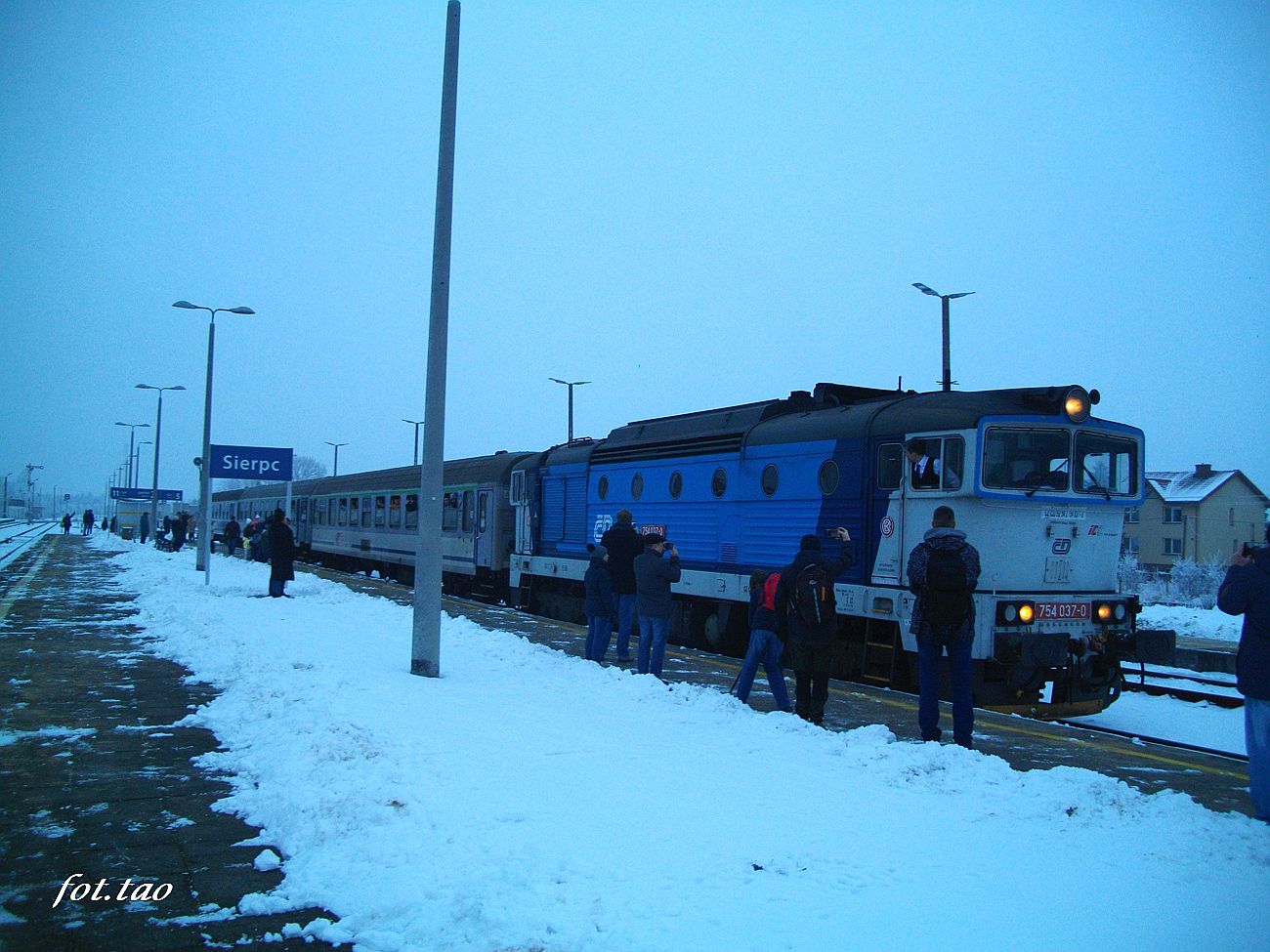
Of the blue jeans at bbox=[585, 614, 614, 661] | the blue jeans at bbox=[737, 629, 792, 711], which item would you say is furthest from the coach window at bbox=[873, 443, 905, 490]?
the blue jeans at bbox=[585, 614, 614, 661]

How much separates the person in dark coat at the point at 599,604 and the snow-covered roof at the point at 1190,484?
48.7 m

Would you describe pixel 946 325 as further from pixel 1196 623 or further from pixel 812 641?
pixel 812 641

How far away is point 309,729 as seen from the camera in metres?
7.36

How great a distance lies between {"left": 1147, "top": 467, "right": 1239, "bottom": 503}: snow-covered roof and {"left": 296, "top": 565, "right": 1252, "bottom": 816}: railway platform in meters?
48.5

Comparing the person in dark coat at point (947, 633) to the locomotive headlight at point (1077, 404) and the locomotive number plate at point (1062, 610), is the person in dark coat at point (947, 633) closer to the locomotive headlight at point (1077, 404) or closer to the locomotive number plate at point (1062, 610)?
the locomotive number plate at point (1062, 610)

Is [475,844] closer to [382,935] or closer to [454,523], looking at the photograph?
[382,935]

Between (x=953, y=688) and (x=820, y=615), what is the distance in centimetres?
130

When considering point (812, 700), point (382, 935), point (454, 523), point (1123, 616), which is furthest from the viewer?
point (454, 523)

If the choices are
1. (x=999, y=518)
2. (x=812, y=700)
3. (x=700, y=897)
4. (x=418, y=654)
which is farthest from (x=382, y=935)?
(x=999, y=518)

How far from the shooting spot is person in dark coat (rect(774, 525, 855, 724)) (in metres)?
8.75

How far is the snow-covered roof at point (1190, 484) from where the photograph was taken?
52.3 metres

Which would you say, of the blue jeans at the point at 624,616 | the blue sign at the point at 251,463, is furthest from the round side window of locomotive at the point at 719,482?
the blue sign at the point at 251,463

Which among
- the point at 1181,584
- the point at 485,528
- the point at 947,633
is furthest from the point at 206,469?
the point at 1181,584

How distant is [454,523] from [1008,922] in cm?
2362
